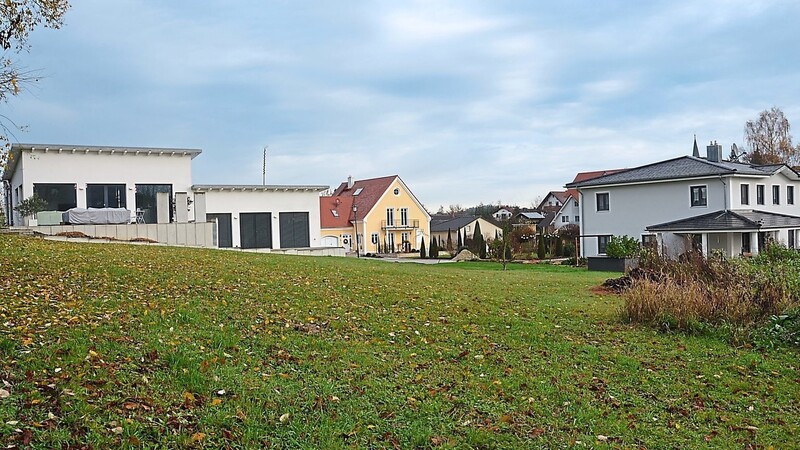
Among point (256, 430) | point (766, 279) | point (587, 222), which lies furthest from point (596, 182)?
point (256, 430)

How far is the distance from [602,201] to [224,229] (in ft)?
69.5

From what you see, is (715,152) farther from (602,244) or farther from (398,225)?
(398,225)

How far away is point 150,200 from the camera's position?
3300 cm

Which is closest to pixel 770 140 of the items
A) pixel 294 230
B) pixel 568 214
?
pixel 568 214

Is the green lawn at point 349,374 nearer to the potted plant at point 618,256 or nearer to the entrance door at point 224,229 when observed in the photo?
the potted plant at point 618,256

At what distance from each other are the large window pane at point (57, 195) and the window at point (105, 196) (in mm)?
670

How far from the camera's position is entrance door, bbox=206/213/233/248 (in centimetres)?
3497

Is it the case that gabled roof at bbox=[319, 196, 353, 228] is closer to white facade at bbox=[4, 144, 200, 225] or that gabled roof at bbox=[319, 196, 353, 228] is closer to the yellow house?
the yellow house

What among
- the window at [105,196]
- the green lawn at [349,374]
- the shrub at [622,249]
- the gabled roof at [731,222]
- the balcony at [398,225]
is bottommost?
the green lawn at [349,374]

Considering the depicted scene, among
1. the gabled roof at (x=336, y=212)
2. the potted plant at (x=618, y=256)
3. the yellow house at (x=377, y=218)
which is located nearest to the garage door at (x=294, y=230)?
the yellow house at (x=377, y=218)

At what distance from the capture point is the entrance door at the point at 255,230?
36.1 metres

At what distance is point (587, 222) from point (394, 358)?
32721 millimetres

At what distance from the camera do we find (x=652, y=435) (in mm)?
5434

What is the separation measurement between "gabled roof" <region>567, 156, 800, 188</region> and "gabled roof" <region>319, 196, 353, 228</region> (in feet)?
75.9
